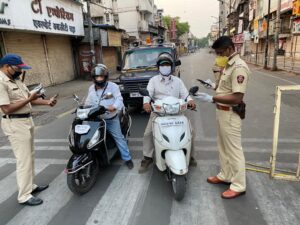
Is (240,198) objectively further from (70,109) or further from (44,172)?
(70,109)

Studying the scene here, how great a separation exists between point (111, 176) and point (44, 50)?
14.1 m

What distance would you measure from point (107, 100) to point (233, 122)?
204 cm

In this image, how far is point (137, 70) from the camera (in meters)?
8.34

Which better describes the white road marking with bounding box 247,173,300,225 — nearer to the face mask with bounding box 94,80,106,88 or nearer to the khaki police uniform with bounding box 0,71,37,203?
the face mask with bounding box 94,80,106,88

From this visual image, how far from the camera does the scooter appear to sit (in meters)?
3.55

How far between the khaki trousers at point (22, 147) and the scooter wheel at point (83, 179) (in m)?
0.58

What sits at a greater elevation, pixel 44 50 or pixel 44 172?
pixel 44 50

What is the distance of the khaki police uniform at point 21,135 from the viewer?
10.9 ft

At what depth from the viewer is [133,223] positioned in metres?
3.05

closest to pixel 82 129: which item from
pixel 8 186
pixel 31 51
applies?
pixel 8 186

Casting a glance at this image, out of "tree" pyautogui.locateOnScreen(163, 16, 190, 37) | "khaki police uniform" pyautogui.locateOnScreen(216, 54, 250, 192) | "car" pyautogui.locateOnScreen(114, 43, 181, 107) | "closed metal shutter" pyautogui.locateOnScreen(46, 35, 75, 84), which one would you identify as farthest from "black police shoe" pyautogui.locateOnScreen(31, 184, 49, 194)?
"tree" pyautogui.locateOnScreen(163, 16, 190, 37)

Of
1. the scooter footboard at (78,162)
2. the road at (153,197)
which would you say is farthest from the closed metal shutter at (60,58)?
the scooter footboard at (78,162)

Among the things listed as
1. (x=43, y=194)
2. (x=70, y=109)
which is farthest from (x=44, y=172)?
(x=70, y=109)

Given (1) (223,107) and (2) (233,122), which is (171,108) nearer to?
(1) (223,107)
